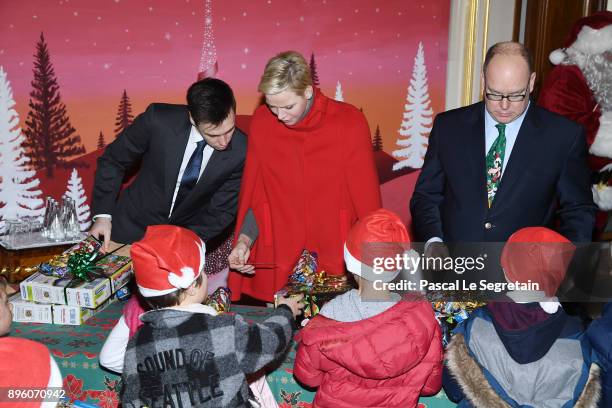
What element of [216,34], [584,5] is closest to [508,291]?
[584,5]

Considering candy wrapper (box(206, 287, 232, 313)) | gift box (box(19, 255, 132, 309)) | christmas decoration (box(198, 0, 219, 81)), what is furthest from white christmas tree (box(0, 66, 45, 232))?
candy wrapper (box(206, 287, 232, 313))

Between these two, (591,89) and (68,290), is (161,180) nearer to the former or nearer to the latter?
(68,290)

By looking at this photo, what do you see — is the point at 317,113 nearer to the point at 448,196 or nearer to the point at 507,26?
the point at 448,196

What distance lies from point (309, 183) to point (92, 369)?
1.49 metres

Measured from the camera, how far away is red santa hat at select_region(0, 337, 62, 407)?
1.75 m

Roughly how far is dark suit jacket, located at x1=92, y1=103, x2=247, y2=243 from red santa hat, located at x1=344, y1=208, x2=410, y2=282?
1.51 meters

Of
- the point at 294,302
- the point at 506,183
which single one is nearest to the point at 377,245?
the point at 294,302

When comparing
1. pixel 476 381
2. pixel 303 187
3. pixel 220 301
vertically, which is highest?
pixel 303 187

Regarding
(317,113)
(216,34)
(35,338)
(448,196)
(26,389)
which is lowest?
(35,338)

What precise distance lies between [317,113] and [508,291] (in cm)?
146

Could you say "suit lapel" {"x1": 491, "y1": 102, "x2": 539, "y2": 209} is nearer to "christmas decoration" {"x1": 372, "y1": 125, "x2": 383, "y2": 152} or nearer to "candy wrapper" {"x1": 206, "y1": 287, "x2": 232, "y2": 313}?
"candy wrapper" {"x1": 206, "y1": 287, "x2": 232, "y2": 313}

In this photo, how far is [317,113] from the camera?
3.45m

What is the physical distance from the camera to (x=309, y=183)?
359 centimetres

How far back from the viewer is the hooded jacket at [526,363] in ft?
7.32
